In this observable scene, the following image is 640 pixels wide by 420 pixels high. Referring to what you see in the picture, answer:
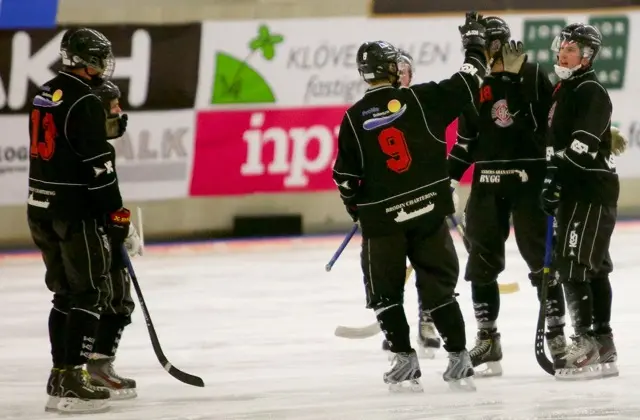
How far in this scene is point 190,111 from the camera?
37.3ft

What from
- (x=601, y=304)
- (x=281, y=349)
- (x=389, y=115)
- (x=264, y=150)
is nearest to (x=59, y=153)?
(x=389, y=115)

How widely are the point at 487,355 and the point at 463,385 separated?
529 millimetres

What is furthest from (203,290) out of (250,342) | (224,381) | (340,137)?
(340,137)

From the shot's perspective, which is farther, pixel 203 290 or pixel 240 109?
pixel 240 109

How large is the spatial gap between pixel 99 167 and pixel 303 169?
610 cm

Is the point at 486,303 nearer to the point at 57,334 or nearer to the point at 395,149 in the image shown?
the point at 395,149

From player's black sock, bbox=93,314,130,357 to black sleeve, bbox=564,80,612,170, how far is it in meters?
2.01

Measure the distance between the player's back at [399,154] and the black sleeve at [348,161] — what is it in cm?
2

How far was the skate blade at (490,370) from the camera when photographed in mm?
6430

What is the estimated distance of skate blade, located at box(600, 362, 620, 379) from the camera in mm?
6309

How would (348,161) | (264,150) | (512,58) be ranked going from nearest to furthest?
(348,161) → (512,58) → (264,150)

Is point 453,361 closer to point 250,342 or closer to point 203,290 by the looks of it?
point 250,342

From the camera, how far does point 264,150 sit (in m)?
11.5

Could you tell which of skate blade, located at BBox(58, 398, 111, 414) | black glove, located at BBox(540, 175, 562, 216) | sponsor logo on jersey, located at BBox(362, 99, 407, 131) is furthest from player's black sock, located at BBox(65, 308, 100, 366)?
black glove, located at BBox(540, 175, 562, 216)
